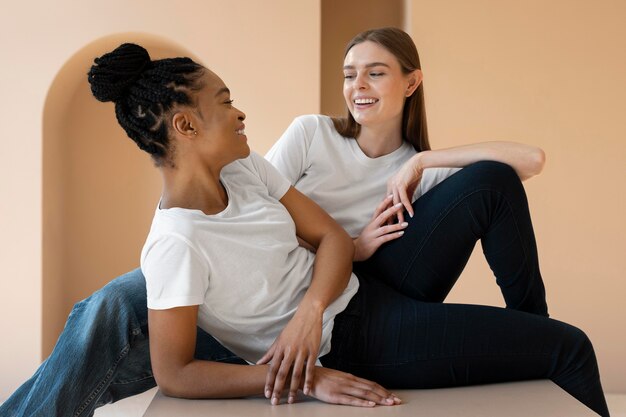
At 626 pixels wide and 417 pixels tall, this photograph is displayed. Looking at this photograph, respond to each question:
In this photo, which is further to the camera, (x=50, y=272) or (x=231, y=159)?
(x=50, y=272)

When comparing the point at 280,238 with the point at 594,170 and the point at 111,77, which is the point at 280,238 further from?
the point at 594,170

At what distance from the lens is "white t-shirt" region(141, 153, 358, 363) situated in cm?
149

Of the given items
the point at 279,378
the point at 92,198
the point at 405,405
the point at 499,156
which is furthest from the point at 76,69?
the point at 405,405

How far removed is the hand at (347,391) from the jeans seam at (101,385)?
1.42 ft

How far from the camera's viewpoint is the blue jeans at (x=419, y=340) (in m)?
1.64

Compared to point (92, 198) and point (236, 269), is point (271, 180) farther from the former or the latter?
point (92, 198)

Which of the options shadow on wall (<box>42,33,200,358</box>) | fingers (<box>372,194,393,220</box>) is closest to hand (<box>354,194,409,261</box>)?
fingers (<box>372,194,393,220</box>)

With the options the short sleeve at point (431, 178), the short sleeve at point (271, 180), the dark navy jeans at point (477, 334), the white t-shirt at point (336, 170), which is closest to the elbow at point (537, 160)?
the dark navy jeans at point (477, 334)


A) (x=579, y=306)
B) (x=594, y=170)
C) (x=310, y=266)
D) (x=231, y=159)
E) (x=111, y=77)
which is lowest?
(x=579, y=306)

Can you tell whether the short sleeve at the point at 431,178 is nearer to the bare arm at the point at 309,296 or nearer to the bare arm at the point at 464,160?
the bare arm at the point at 464,160

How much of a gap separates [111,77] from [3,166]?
3056 mm

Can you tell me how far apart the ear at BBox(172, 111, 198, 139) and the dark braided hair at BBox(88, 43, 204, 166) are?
0.02m

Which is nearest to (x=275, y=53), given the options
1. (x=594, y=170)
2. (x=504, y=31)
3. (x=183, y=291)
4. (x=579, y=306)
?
(x=504, y=31)

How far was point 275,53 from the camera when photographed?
172 inches
